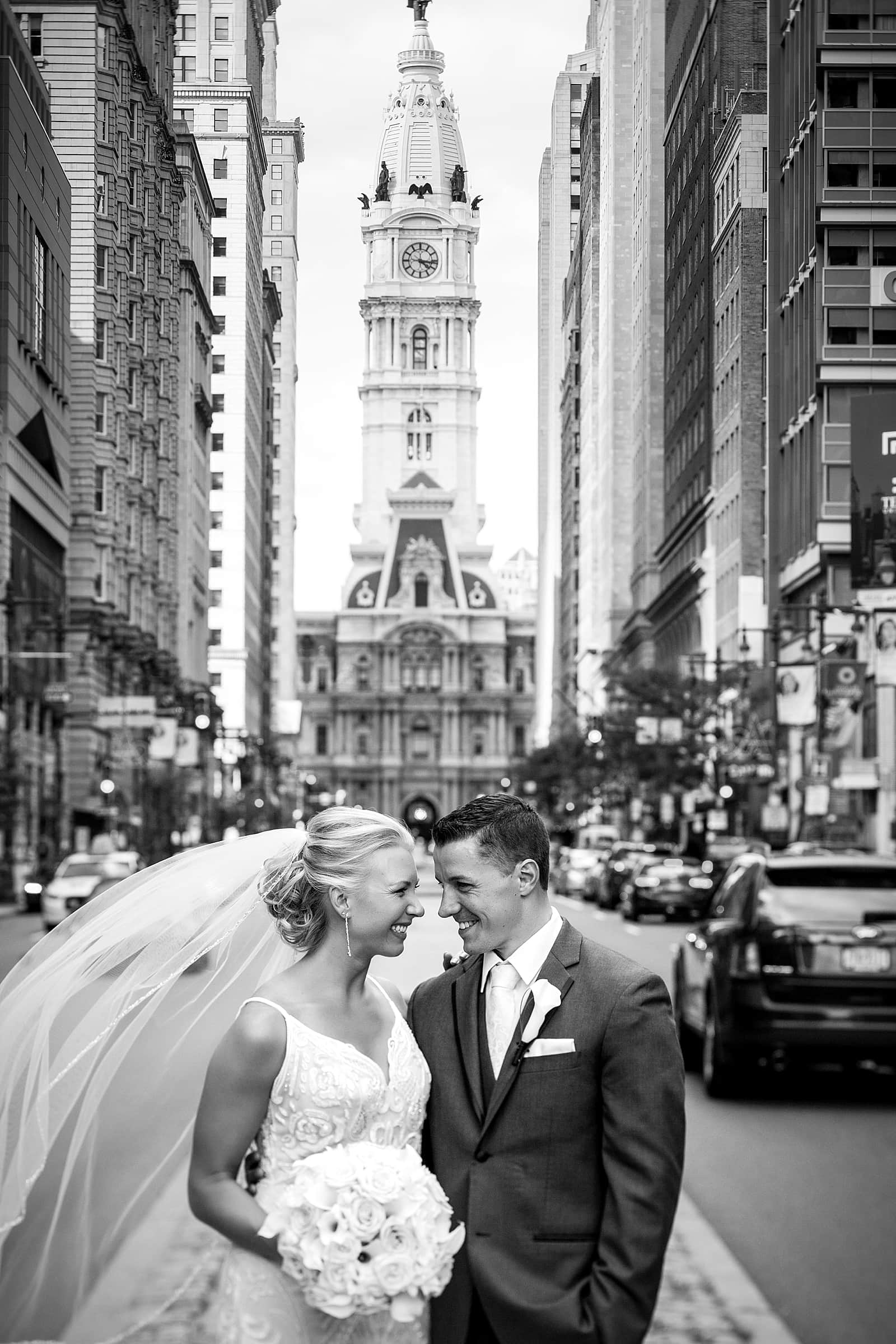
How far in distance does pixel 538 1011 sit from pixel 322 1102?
53 cm

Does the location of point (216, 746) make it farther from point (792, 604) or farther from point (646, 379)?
point (646, 379)

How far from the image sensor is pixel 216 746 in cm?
5966

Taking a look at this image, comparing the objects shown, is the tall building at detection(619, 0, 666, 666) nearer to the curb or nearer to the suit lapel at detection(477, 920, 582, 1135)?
the curb

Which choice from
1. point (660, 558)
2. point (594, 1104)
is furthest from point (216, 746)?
point (594, 1104)

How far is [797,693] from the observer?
41.9m

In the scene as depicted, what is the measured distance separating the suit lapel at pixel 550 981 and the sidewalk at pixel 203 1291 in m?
0.88

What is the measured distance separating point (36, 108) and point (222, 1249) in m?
5.08

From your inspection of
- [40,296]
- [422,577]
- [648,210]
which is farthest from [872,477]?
[422,577]

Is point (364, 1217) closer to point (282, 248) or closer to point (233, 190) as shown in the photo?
point (282, 248)

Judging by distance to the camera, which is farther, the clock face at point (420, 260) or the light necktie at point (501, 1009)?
the clock face at point (420, 260)

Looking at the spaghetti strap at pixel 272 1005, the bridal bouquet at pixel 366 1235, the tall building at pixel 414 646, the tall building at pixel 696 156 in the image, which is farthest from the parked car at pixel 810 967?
the tall building at pixel 414 646

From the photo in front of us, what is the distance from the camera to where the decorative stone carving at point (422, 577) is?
618ft

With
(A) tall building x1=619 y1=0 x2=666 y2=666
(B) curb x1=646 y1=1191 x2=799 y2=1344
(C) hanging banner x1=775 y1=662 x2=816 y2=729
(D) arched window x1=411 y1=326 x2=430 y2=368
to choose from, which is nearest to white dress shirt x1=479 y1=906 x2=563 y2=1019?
(B) curb x1=646 y1=1191 x2=799 y2=1344

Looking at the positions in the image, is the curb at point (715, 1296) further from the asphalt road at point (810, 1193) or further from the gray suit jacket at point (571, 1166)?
the gray suit jacket at point (571, 1166)
